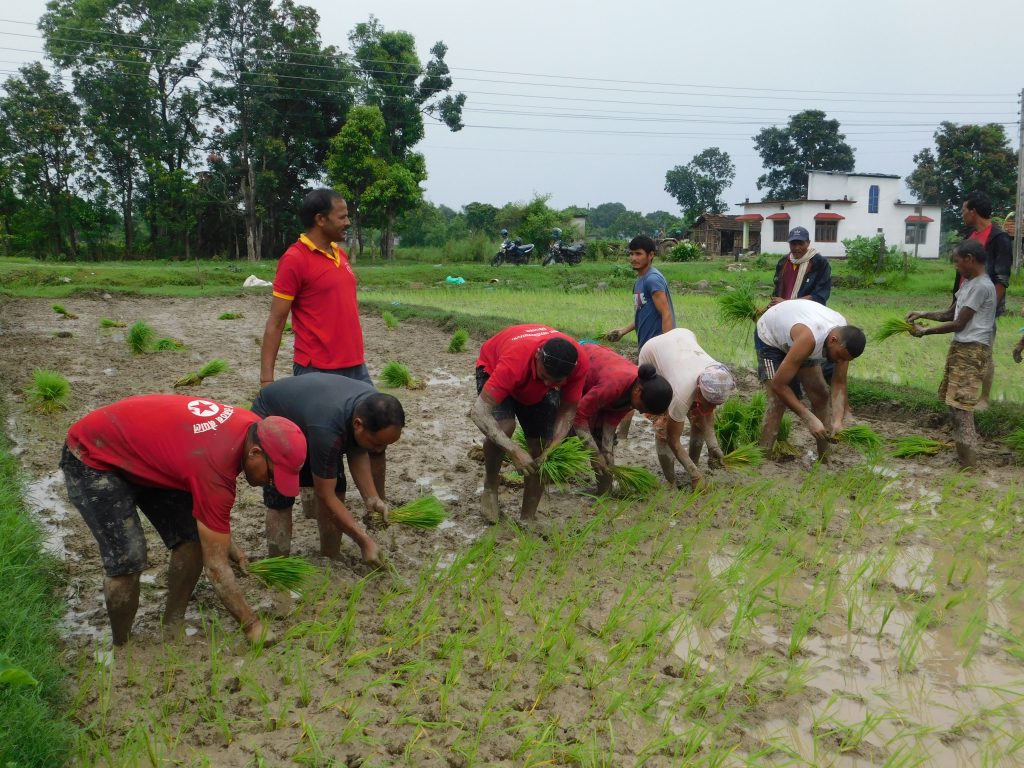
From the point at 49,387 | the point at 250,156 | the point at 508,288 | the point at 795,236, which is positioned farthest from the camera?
the point at 250,156

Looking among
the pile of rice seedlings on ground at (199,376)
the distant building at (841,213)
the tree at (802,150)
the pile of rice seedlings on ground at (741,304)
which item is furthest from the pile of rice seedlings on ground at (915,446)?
the tree at (802,150)

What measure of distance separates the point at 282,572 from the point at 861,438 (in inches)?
145

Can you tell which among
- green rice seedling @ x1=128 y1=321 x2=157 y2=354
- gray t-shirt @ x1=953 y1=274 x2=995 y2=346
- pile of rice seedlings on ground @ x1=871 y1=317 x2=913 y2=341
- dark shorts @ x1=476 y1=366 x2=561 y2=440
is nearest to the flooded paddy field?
dark shorts @ x1=476 y1=366 x2=561 y2=440

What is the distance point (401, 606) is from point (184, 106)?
92.9 feet

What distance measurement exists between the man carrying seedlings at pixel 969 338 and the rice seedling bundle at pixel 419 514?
350 centimetres

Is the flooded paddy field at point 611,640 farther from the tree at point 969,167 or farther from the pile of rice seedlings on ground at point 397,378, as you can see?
the tree at point 969,167

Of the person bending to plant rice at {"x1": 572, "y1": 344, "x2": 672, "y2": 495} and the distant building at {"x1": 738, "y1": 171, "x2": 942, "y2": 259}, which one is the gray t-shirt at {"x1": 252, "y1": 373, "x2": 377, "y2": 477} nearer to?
the person bending to plant rice at {"x1": 572, "y1": 344, "x2": 672, "y2": 495}

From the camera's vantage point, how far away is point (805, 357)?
4.94m

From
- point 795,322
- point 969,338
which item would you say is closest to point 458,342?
point 795,322

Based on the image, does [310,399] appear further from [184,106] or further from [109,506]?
[184,106]

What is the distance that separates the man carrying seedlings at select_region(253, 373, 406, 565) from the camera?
10.5ft

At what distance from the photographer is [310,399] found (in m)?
3.35

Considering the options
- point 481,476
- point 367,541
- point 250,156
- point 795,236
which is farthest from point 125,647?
point 250,156

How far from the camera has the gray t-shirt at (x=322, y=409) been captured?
3.30 meters
